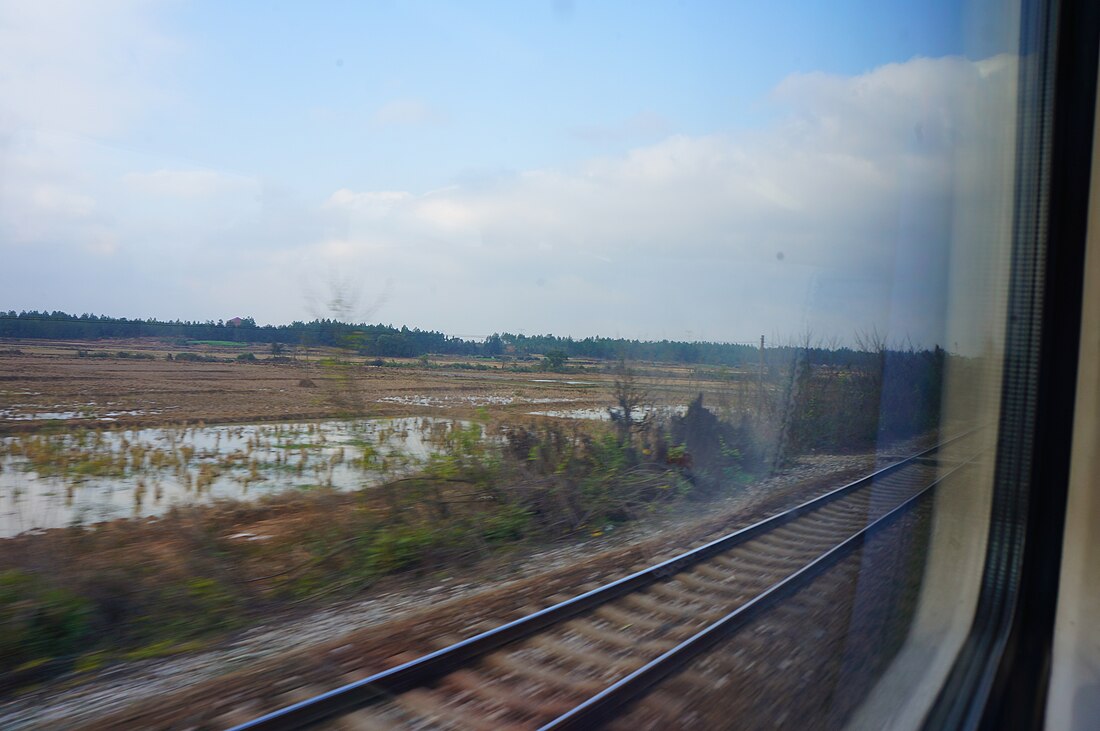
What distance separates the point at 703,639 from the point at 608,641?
0.72 metres

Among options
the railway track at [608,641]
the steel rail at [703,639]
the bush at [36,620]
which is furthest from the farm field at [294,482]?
the steel rail at [703,639]

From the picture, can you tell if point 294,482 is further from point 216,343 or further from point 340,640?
point 340,640

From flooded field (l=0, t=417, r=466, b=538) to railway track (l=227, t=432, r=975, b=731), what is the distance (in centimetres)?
266

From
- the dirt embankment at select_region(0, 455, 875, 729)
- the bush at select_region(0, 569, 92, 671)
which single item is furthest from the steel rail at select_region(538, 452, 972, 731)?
the bush at select_region(0, 569, 92, 671)

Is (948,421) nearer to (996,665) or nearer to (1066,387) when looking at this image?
(1066,387)

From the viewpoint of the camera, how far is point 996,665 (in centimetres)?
398

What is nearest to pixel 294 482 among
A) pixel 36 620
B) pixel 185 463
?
pixel 185 463

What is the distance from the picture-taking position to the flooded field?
5.36 m

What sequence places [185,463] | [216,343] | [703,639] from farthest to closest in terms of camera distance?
[185,463], [216,343], [703,639]

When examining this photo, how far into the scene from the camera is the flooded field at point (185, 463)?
536cm

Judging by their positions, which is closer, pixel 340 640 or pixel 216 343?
pixel 340 640

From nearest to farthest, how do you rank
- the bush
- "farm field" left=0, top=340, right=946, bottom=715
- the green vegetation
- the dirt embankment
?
the dirt embankment
the bush
"farm field" left=0, top=340, right=946, bottom=715
the green vegetation

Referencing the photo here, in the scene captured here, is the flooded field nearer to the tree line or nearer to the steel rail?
the tree line

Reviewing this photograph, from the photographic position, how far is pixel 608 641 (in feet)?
18.2
